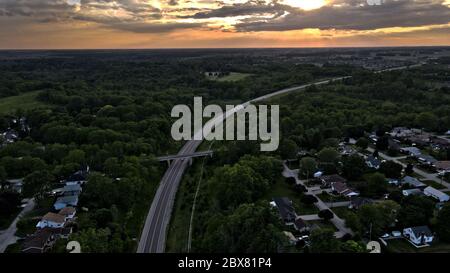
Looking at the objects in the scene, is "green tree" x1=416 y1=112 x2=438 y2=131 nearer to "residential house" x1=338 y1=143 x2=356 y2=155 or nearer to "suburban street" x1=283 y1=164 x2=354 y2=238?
"residential house" x1=338 y1=143 x2=356 y2=155

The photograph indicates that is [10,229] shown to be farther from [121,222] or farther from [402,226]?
[402,226]

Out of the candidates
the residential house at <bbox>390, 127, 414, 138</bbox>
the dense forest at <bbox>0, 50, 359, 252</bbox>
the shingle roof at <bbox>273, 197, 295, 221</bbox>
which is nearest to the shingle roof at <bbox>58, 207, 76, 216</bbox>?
the dense forest at <bbox>0, 50, 359, 252</bbox>

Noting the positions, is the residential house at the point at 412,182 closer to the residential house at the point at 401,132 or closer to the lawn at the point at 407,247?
the lawn at the point at 407,247

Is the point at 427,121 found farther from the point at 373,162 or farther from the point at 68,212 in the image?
the point at 68,212

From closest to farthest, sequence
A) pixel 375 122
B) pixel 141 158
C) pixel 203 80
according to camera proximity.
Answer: pixel 141 158 → pixel 375 122 → pixel 203 80
